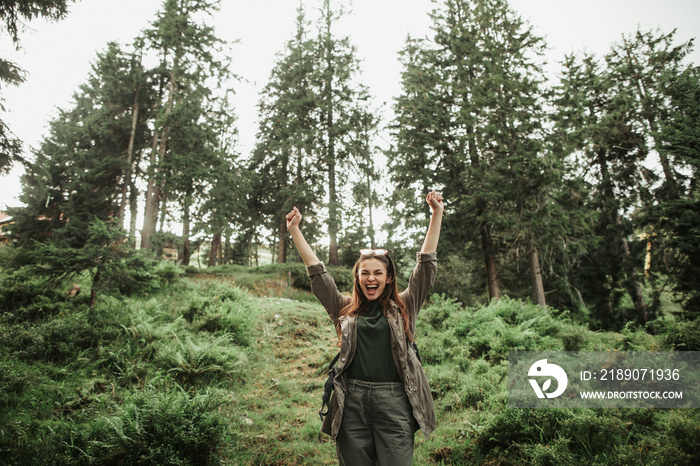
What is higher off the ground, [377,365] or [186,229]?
[186,229]

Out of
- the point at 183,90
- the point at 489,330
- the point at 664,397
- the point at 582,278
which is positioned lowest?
the point at 664,397

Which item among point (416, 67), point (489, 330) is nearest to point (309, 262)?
point (489, 330)

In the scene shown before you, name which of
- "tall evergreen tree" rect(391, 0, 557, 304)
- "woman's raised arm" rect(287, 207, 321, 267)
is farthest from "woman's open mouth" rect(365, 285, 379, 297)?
"tall evergreen tree" rect(391, 0, 557, 304)

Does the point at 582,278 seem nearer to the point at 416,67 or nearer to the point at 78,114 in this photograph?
the point at 416,67

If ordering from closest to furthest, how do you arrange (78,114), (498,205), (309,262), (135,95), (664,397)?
(309,262)
(664,397)
(498,205)
(135,95)
(78,114)

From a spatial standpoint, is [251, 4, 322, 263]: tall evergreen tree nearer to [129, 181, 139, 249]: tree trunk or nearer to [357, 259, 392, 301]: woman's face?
[129, 181, 139, 249]: tree trunk

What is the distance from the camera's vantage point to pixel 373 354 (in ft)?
8.45

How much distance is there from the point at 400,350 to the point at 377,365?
210 millimetres

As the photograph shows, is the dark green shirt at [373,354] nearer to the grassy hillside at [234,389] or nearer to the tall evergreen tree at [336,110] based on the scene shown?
the grassy hillside at [234,389]

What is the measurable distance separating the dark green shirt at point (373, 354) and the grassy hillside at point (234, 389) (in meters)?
2.70

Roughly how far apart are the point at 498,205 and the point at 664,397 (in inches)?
339

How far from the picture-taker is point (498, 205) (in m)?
12.8

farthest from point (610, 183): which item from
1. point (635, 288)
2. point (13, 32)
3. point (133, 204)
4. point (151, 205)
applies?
point (133, 204)

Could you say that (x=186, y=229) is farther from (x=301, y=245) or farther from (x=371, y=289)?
(x=371, y=289)
